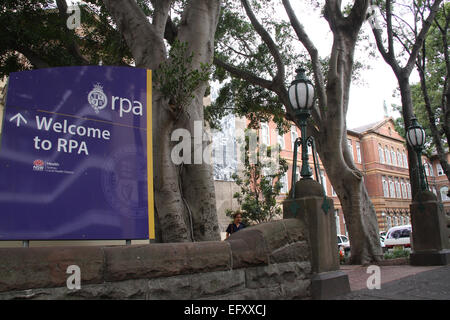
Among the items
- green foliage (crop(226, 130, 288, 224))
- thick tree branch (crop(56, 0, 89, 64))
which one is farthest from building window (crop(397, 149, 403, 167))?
thick tree branch (crop(56, 0, 89, 64))

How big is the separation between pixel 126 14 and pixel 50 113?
4.04 metres

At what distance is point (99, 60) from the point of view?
1074 cm

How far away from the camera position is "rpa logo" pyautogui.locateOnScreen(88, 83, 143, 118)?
394cm

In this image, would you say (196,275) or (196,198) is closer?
(196,275)

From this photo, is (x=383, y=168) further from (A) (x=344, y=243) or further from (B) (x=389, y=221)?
(A) (x=344, y=243)

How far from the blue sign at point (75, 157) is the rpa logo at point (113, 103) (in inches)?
0.4

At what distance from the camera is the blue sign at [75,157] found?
11.0ft

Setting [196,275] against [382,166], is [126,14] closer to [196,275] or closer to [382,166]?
[196,275]

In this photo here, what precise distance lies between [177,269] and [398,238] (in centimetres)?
2269

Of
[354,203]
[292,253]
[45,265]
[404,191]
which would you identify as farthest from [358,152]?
[45,265]

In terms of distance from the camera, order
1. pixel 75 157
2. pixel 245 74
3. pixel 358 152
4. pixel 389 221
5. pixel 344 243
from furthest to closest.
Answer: pixel 358 152 → pixel 389 221 → pixel 344 243 → pixel 245 74 → pixel 75 157

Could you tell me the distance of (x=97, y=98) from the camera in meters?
3.97
